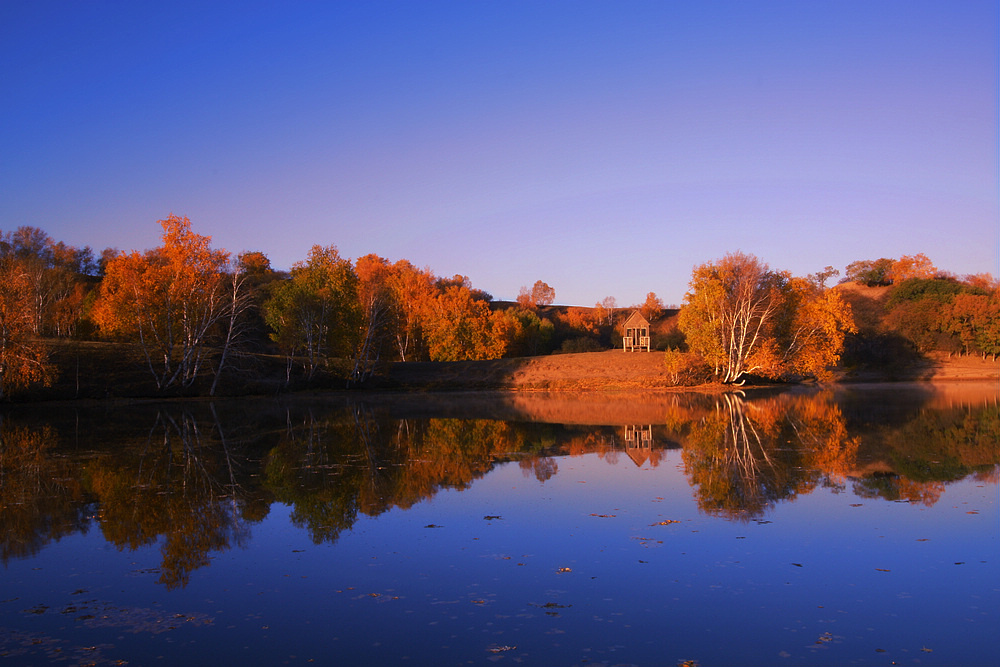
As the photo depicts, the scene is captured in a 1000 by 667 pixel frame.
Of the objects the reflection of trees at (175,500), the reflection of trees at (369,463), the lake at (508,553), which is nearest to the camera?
the lake at (508,553)

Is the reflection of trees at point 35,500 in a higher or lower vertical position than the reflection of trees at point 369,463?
lower

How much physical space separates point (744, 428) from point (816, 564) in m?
14.7

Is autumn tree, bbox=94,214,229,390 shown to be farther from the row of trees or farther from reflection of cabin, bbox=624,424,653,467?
reflection of cabin, bbox=624,424,653,467

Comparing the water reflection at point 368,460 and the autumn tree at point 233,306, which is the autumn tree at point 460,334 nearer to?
the autumn tree at point 233,306

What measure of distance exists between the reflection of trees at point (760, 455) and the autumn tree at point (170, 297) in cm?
2651

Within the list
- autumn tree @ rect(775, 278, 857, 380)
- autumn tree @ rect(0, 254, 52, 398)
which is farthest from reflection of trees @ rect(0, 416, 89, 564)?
autumn tree @ rect(775, 278, 857, 380)

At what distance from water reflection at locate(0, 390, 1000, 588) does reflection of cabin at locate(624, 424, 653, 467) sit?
0.21 feet

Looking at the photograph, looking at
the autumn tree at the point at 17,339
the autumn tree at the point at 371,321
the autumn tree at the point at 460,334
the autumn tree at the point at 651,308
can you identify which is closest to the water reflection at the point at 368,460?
the autumn tree at the point at 17,339

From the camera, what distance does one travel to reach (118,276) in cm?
3866

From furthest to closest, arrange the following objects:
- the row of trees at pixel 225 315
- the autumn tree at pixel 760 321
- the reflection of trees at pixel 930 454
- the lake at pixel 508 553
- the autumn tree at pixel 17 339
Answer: the autumn tree at pixel 760 321
the row of trees at pixel 225 315
the autumn tree at pixel 17 339
the reflection of trees at pixel 930 454
the lake at pixel 508 553

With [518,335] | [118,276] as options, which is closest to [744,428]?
[118,276]

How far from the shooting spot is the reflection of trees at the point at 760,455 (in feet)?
39.2

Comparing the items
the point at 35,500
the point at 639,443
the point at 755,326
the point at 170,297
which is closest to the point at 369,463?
the point at 35,500

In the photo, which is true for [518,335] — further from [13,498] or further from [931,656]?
[931,656]
